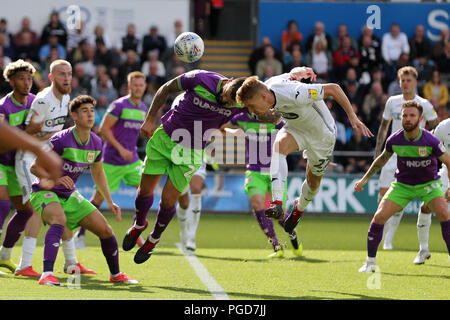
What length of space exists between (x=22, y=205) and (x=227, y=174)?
29.1ft

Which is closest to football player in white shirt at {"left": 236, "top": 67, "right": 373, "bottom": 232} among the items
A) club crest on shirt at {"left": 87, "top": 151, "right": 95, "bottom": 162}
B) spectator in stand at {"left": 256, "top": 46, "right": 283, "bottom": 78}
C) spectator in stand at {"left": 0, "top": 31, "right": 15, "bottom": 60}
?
club crest on shirt at {"left": 87, "top": 151, "right": 95, "bottom": 162}

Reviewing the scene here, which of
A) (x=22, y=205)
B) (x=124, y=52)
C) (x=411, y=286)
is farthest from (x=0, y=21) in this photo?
(x=411, y=286)

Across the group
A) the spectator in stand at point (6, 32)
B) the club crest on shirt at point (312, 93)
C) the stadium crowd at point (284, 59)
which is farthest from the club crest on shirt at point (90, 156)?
the spectator in stand at point (6, 32)

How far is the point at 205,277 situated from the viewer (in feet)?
29.9

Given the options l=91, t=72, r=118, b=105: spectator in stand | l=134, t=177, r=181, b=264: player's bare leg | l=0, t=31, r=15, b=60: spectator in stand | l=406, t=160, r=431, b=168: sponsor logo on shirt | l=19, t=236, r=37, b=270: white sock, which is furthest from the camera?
l=0, t=31, r=15, b=60: spectator in stand

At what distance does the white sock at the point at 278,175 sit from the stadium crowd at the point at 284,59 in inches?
389

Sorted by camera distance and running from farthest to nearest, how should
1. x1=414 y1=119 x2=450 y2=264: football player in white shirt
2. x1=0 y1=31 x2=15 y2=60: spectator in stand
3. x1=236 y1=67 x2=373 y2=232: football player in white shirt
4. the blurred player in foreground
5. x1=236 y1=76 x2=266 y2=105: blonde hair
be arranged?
x1=0 y1=31 x2=15 y2=60: spectator in stand
x1=414 y1=119 x2=450 y2=264: football player in white shirt
the blurred player in foreground
x1=236 y1=67 x2=373 y2=232: football player in white shirt
x1=236 y1=76 x2=266 y2=105: blonde hair

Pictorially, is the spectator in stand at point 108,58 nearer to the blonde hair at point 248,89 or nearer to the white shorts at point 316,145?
the white shorts at point 316,145

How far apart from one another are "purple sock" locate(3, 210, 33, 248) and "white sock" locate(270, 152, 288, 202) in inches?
115

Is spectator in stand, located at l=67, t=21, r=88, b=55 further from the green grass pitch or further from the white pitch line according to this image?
the white pitch line

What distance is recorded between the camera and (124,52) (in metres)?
20.5

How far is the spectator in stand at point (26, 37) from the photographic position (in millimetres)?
20094

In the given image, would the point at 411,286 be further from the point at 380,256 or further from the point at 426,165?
the point at 380,256

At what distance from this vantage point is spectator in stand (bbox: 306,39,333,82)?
20109 mm
